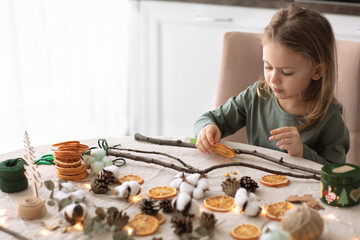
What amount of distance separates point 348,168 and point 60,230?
1.86ft

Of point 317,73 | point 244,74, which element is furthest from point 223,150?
point 244,74

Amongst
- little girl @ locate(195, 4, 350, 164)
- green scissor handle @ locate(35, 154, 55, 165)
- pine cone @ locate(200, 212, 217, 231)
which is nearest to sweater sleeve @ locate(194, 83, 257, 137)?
little girl @ locate(195, 4, 350, 164)

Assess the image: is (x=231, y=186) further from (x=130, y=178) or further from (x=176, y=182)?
(x=130, y=178)

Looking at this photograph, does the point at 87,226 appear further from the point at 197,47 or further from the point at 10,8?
the point at 197,47

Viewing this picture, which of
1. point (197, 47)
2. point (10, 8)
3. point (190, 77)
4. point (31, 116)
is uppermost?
point (10, 8)

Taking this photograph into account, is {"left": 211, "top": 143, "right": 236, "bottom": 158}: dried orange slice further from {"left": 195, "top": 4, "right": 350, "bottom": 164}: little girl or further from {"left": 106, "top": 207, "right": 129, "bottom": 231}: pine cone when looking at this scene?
{"left": 106, "top": 207, "right": 129, "bottom": 231}: pine cone

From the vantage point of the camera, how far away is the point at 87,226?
2.38 ft

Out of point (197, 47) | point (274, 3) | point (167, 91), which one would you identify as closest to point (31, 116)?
point (167, 91)

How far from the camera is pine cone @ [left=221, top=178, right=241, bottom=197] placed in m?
0.87

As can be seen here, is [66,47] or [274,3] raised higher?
[274,3]

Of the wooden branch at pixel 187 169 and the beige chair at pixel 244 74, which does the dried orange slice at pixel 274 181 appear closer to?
the wooden branch at pixel 187 169

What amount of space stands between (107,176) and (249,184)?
11.8 inches

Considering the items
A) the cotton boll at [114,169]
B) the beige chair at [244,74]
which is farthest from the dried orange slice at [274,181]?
the beige chair at [244,74]

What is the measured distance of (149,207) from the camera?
0.79 m
